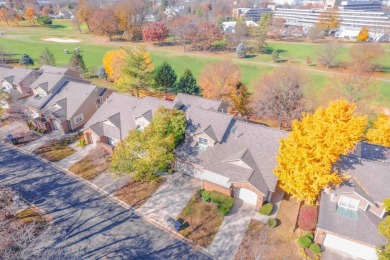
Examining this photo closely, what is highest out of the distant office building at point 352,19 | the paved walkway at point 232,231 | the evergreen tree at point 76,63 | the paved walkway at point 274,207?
the distant office building at point 352,19

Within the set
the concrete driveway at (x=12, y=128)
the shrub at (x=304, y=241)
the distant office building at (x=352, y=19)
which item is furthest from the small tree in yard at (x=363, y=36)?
the concrete driveway at (x=12, y=128)

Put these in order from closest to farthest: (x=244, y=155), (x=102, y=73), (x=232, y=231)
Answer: (x=232, y=231)
(x=244, y=155)
(x=102, y=73)

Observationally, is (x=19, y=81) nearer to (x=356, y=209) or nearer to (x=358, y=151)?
(x=358, y=151)

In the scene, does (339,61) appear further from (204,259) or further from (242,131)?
(204,259)

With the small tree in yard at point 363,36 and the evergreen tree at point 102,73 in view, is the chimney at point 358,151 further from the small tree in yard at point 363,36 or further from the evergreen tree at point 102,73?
the small tree in yard at point 363,36

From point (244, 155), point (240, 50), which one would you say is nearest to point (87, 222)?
point (244, 155)

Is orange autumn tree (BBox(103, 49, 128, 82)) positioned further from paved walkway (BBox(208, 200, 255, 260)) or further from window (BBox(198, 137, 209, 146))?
paved walkway (BBox(208, 200, 255, 260))

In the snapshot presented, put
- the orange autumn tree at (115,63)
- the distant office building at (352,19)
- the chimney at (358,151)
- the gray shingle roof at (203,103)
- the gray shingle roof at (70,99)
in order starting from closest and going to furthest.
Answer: the chimney at (358,151) < the gray shingle roof at (203,103) < the gray shingle roof at (70,99) < the orange autumn tree at (115,63) < the distant office building at (352,19)
